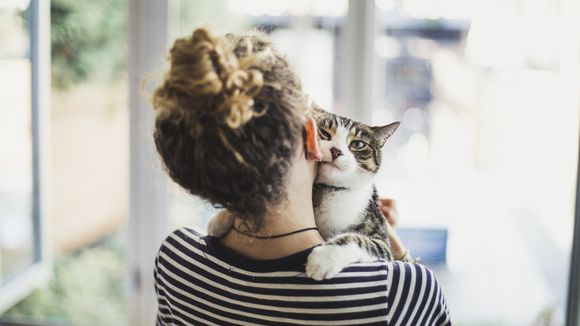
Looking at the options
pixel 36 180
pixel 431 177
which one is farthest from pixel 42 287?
pixel 431 177

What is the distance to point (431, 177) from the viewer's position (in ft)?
6.48

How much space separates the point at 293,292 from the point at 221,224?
0.63 ft

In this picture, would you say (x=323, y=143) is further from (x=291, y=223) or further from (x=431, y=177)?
(x=431, y=177)

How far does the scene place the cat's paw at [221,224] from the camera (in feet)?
3.15

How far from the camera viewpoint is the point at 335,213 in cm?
103

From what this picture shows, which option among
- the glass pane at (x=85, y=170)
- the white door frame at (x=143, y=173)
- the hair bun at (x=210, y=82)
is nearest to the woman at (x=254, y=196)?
the hair bun at (x=210, y=82)

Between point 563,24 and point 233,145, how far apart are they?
137 cm

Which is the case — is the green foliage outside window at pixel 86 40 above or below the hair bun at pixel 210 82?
above

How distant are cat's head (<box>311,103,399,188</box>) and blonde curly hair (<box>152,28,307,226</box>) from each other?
0.16 m

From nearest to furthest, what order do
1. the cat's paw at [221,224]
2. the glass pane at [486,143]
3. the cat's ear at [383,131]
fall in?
the cat's paw at [221,224] → the cat's ear at [383,131] → the glass pane at [486,143]

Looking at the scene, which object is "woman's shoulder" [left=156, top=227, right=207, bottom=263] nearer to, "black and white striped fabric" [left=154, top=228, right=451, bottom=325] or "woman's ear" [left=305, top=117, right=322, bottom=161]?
"black and white striped fabric" [left=154, top=228, right=451, bottom=325]

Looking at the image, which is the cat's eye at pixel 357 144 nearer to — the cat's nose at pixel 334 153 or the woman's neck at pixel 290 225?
the cat's nose at pixel 334 153

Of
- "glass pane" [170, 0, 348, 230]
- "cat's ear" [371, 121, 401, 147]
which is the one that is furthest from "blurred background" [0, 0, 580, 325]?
"cat's ear" [371, 121, 401, 147]

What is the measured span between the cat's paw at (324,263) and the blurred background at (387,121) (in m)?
0.93
